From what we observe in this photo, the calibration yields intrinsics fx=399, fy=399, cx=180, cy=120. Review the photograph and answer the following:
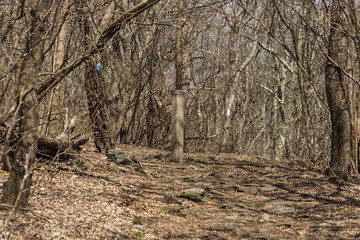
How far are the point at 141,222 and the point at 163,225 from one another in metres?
0.35

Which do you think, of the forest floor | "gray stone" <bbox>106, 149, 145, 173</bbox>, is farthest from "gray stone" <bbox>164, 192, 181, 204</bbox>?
"gray stone" <bbox>106, 149, 145, 173</bbox>

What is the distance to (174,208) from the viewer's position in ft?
20.2

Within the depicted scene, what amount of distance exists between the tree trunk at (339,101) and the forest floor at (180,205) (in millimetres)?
488

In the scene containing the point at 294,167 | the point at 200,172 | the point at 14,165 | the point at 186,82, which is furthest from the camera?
the point at 186,82

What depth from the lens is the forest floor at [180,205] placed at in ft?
15.8

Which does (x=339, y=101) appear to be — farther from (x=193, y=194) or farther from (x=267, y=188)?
(x=193, y=194)

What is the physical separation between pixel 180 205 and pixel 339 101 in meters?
4.02

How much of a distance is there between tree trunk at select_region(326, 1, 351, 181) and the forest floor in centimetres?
49

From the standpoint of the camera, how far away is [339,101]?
321 inches

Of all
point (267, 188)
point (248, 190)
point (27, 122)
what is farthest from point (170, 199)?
point (27, 122)

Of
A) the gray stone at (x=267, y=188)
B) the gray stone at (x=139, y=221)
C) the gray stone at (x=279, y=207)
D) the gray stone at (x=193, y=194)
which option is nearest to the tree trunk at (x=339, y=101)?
the gray stone at (x=267, y=188)

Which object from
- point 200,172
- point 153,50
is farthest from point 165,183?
point 153,50

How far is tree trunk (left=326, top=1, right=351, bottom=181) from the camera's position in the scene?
8.13 metres

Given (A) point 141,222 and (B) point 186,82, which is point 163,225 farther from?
(B) point 186,82
